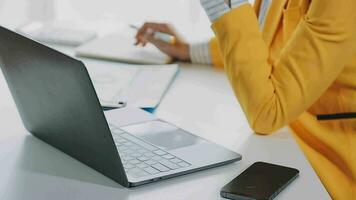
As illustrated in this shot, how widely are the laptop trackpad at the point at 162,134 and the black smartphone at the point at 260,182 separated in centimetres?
13

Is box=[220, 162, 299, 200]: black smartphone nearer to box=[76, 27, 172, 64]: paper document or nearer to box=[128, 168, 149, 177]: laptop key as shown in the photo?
box=[128, 168, 149, 177]: laptop key

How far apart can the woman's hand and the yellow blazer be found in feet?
1.20

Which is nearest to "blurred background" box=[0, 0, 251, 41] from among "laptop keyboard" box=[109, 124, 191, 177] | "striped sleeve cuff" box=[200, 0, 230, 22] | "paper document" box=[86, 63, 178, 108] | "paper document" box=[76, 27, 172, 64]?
"paper document" box=[76, 27, 172, 64]

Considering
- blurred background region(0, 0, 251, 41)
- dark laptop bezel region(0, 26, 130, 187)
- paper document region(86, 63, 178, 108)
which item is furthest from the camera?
blurred background region(0, 0, 251, 41)

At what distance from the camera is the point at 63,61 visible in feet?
2.76

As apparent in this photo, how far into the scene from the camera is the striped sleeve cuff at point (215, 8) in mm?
1059

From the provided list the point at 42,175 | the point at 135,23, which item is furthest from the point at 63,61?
the point at 135,23

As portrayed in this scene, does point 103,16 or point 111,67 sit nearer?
point 111,67

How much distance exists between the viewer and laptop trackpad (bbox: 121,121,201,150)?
101 centimetres

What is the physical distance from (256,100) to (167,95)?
266mm

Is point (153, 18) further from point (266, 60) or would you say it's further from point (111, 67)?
point (266, 60)

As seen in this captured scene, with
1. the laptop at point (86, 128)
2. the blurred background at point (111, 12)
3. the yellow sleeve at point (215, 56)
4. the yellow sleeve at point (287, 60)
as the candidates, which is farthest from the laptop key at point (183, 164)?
the blurred background at point (111, 12)

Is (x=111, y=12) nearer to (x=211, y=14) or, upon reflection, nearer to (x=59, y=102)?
(x=211, y=14)

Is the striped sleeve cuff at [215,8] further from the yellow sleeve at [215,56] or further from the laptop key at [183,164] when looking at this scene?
the yellow sleeve at [215,56]
